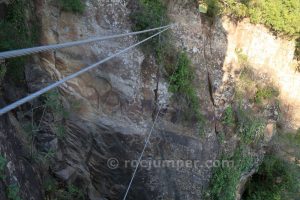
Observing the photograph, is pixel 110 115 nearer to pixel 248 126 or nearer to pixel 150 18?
pixel 150 18

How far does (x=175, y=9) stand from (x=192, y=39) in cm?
61

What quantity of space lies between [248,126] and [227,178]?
1.10m

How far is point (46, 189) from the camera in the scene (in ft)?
16.9

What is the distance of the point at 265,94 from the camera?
25.2 feet

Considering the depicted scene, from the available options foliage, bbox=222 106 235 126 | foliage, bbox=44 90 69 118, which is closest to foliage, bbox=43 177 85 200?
foliage, bbox=44 90 69 118

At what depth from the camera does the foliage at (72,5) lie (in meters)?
5.40

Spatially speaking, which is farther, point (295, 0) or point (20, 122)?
point (295, 0)

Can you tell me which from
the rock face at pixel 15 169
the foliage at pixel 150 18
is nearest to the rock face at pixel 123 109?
the foliage at pixel 150 18

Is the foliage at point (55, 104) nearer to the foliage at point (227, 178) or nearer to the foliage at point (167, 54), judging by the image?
the foliage at point (167, 54)

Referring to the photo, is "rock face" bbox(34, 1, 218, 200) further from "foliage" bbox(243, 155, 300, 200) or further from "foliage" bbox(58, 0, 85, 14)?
"foliage" bbox(243, 155, 300, 200)

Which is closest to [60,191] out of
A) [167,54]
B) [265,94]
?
[167,54]

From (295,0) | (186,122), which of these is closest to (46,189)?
(186,122)

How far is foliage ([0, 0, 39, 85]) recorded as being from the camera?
4.95 m

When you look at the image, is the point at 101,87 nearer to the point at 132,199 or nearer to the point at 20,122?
the point at 20,122
